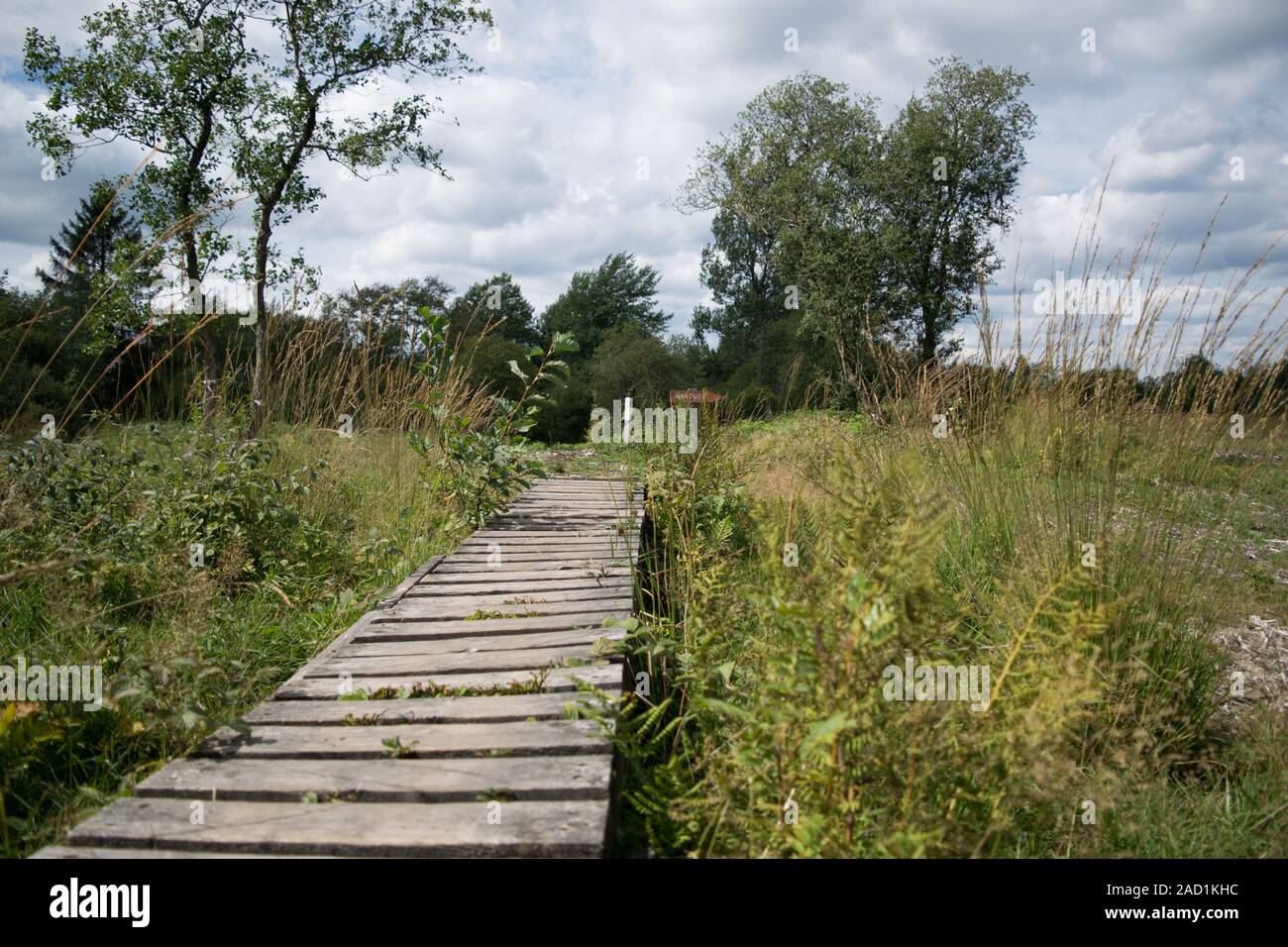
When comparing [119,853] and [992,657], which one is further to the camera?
[992,657]

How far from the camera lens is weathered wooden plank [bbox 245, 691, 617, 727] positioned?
2.28 m

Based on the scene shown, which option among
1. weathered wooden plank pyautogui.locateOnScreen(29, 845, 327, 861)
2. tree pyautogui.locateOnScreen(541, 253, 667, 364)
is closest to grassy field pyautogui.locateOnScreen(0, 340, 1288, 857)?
weathered wooden plank pyautogui.locateOnScreen(29, 845, 327, 861)

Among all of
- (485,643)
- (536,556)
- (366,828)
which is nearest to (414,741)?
(366,828)

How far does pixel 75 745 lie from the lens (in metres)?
2.53

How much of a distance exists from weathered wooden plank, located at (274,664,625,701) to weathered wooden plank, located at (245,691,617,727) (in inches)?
2.1

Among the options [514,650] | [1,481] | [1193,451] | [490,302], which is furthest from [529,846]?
[490,302]

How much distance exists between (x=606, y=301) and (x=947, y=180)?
2515cm

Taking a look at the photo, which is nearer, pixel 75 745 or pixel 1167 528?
pixel 75 745

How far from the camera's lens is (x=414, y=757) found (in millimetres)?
2061

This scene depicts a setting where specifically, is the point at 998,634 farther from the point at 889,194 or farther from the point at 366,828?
the point at 889,194

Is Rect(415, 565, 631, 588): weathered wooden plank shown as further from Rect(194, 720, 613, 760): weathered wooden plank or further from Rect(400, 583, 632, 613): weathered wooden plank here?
Rect(194, 720, 613, 760): weathered wooden plank

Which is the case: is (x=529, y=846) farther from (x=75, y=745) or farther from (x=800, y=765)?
(x=75, y=745)

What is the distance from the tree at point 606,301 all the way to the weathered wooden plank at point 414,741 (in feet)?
130

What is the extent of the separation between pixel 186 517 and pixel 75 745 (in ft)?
5.98
